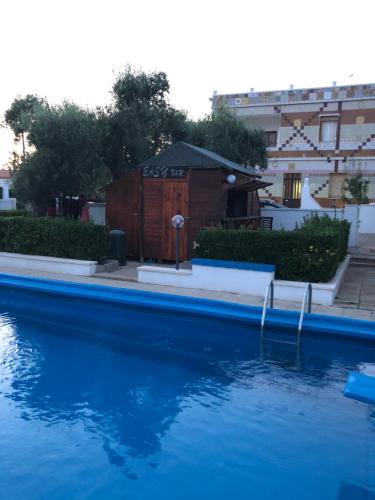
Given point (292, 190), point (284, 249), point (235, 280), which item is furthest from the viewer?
point (292, 190)

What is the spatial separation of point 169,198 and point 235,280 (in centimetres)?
326

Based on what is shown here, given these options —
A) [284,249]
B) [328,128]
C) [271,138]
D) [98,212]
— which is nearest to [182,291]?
[284,249]

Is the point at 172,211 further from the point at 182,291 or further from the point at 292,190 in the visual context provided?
the point at 292,190

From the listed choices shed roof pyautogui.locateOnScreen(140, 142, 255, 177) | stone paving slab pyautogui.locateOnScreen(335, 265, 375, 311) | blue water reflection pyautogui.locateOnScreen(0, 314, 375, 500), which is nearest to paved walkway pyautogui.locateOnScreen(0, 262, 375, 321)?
stone paving slab pyautogui.locateOnScreen(335, 265, 375, 311)

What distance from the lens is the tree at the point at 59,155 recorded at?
452 inches

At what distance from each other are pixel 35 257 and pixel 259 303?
19.7ft

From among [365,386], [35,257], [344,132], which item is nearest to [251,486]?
[365,386]

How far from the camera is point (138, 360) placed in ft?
21.5

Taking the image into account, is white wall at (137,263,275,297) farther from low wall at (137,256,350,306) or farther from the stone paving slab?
the stone paving slab

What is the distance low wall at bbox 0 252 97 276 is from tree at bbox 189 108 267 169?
841 cm

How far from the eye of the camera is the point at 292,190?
2844 cm

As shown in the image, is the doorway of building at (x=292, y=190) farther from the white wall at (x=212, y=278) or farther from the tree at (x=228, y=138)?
the white wall at (x=212, y=278)

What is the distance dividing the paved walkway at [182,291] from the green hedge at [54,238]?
0.62 meters

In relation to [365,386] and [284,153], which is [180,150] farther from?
[284,153]
